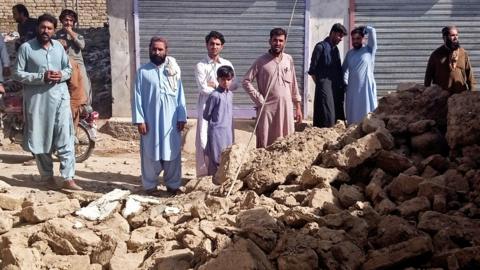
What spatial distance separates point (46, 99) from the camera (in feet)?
20.3

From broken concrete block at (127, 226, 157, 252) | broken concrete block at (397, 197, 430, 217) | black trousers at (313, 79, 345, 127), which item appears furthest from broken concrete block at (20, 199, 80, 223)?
black trousers at (313, 79, 345, 127)

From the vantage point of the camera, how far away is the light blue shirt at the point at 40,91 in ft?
19.8

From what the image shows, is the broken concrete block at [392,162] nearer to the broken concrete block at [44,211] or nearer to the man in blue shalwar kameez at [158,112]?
the man in blue shalwar kameez at [158,112]

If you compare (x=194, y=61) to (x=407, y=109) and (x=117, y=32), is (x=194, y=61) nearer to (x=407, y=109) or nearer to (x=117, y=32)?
(x=117, y=32)

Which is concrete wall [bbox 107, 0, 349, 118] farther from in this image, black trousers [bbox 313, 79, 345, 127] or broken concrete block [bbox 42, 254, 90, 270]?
broken concrete block [bbox 42, 254, 90, 270]

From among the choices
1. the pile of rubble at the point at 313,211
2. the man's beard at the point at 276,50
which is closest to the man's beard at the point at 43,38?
the pile of rubble at the point at 313,211

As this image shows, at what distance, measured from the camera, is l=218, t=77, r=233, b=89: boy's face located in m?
6.17

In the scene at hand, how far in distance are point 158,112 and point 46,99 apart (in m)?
1.08

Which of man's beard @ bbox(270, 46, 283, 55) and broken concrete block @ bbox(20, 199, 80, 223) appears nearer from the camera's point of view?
broken concrete block @ bbox(20, 199, 80, 223)

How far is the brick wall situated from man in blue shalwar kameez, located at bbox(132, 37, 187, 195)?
1010cm

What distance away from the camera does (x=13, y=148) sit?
8609 mm

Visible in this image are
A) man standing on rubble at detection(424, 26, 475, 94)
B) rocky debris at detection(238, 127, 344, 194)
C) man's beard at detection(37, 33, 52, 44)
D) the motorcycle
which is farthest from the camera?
the motorcycle

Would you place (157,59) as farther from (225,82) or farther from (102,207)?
(102,207)

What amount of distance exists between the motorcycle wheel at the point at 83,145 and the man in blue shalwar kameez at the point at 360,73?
3010 mm
